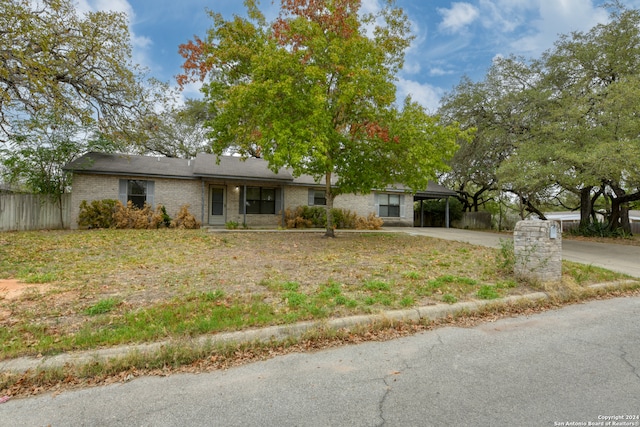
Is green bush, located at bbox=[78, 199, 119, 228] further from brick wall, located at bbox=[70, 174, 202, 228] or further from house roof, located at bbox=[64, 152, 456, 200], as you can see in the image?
house roof, located at bbox=[64, 152, 456, 200]

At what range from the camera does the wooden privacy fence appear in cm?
1392

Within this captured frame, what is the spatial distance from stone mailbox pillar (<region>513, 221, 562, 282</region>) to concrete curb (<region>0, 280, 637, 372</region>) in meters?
0.60

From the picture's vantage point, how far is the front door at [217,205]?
17234mm

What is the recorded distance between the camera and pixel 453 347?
351 centimetres

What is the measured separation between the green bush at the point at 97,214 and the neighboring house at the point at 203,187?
26.2 inches

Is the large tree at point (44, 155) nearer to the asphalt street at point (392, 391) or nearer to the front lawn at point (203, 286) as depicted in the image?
the front lawn at point (203, 286)

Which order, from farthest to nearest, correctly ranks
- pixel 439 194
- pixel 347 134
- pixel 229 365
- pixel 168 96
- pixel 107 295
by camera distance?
1. pixel 439 194
2. pixel 168 96
3. pixel 347 134
4. pixel 107 295
5. pixel 229 365

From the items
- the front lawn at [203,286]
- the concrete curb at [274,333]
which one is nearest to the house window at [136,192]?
the front lawn at [203,286]

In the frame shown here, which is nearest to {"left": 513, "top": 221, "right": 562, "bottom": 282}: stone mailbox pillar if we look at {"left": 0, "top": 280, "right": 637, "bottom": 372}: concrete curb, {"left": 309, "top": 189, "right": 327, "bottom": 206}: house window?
{"left": 0, "top": 280, "right": 637, "bottom": 372}: concrete curb

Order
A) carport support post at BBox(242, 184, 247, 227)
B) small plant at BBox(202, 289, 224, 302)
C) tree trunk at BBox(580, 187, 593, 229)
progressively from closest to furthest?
small plant at BBox(202, 289, 224, 302) → carport support post at BBox(242, 184, 247, 227) → tree trunk at BBox(580, 187, 593, 229)

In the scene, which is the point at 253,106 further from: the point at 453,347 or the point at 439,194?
the point at 439,194

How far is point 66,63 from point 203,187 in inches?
286

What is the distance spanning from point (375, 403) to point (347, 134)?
1044 centimetres

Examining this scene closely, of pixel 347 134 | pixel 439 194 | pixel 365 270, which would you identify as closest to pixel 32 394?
pixel 365 270
